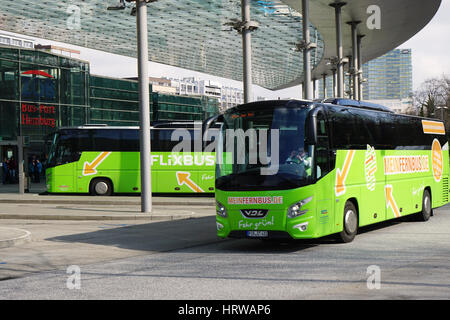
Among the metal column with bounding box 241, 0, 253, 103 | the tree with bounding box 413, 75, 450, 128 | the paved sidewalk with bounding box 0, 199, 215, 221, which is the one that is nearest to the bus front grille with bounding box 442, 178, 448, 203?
the paved sidewalk with bounding box 0, 199, 215, 221

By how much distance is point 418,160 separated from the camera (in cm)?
1720

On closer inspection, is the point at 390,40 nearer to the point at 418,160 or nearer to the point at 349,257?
the point at 418,160

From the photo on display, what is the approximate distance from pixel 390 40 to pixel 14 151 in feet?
111

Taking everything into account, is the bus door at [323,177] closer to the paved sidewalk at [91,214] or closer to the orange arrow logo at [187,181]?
the paved sidewalk at [91,214]

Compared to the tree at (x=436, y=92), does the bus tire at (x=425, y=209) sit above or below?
below

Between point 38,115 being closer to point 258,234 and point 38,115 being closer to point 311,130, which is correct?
point 258,234

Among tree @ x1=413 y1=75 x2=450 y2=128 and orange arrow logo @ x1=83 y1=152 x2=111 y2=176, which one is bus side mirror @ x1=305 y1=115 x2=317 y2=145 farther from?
tree @ x1=413 y1=75 x2=450 y2=128

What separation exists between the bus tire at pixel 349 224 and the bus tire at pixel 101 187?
17.0 meters

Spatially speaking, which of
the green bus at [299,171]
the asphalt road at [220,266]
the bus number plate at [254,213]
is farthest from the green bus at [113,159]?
the bus number plate at [254,213]

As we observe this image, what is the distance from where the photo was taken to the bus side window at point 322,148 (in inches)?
465

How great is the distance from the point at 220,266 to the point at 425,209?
29.9 ft

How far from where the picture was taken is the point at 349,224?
12977 mm

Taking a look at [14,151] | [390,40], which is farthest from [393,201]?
[390,40]

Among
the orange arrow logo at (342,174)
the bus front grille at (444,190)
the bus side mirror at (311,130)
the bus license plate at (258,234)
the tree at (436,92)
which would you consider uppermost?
the tree at (436,92)
